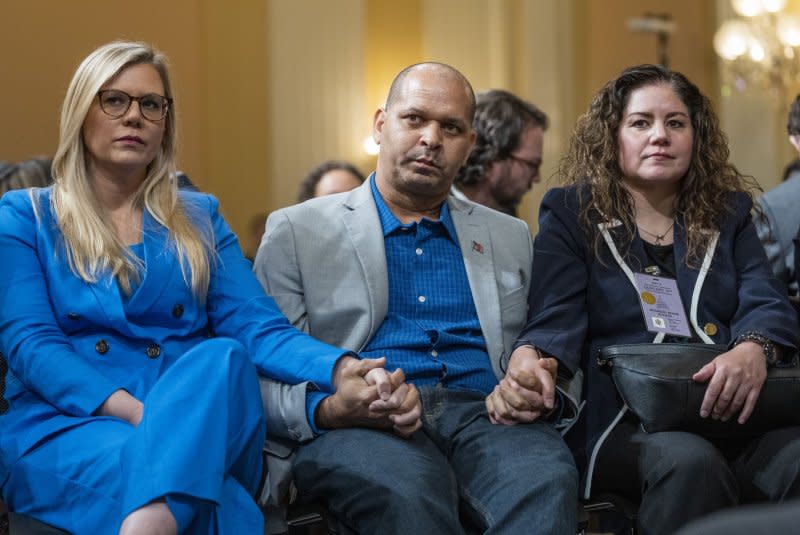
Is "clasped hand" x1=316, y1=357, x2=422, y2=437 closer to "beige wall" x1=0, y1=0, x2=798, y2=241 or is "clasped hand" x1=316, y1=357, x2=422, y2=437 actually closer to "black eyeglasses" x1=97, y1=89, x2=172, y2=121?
"black eyeglasses" x1=97, y1=89, x2=172, y2=121

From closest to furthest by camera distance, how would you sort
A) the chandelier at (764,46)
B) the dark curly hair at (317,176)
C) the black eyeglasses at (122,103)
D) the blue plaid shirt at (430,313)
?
the black eyeglasses at (122,103)
the blue plaid shirt at (430,313)
the dark curly hair at (317,176)
the chandelier at (764,46)

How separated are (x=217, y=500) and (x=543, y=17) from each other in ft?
23.7

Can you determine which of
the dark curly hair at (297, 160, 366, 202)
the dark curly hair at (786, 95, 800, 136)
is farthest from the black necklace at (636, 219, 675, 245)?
the dark curly hair at (297, 160, 366, 202)

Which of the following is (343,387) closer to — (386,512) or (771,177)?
(386,512)

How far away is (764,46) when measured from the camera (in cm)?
879

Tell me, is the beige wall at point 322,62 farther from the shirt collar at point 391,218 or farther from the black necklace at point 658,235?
the black necklace at point 658,235

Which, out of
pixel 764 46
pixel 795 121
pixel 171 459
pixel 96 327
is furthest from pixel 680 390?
pixel 764 46

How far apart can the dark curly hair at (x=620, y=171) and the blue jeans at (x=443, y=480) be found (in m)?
0.74

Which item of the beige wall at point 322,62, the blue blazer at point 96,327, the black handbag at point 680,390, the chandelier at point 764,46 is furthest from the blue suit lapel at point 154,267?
the chandelier at point 764,46

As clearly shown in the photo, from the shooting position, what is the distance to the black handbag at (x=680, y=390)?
2.50 m

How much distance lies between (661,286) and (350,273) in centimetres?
80

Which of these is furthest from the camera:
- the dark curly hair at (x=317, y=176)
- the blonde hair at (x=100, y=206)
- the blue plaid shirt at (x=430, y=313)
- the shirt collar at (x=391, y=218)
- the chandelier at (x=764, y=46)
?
the chandelier at (x=764, y=46)

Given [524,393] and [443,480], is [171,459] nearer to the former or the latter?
[443,480]

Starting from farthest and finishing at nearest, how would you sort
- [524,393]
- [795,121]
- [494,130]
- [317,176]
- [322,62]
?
[322,62]
[317,176]
[494,130]
[795,121]
[524,393]
